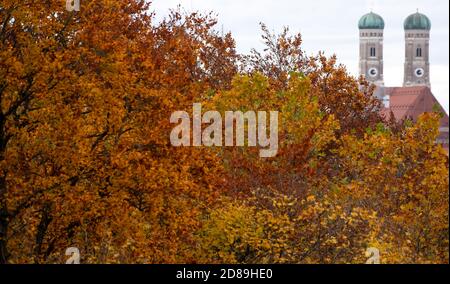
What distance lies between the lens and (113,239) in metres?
37.3

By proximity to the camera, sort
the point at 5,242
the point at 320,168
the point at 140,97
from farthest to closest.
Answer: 1. the point at 320,168
2. the point at 140,97
3. the point at 5,242

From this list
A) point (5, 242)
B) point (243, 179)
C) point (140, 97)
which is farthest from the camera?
point (243, 179)

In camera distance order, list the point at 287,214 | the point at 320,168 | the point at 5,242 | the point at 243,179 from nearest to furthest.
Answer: the point at 5,242
the point at 287,214
the point at 243,179
the point at 320,168

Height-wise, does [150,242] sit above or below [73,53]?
below

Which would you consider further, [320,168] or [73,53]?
[320,168]

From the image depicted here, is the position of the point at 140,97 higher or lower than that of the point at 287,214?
higher
